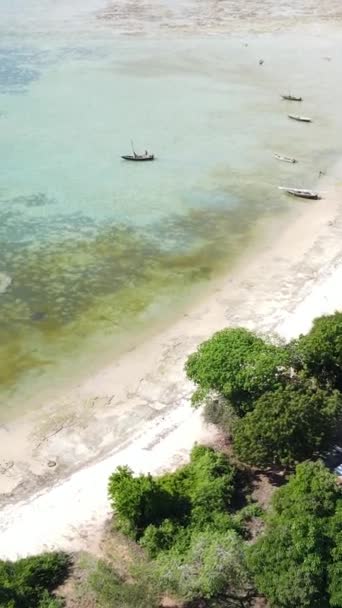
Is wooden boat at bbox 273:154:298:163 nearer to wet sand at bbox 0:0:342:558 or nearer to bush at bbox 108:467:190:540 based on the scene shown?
wet sand at bbox 0:0:342:558

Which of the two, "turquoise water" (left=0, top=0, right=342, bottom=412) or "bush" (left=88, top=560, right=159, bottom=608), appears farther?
"turquoise water" (left=0, top=0, right=342, bottom=412)

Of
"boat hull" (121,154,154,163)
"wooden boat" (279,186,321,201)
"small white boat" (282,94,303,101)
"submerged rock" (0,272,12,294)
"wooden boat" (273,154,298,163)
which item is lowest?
"submerged rock" (0,272,12,294)

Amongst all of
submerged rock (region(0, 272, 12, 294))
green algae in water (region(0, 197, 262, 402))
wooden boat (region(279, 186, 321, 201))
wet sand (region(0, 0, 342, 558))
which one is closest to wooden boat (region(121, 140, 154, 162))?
green algae in water (region(0, 197, 262, 402))

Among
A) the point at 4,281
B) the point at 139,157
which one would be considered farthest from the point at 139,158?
the point at 4,281

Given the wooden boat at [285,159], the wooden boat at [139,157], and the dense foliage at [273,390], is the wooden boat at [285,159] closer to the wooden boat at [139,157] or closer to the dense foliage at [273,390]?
the wooden boat at [139,157]

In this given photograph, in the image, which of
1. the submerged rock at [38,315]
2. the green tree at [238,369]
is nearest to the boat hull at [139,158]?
the submerged rock at [38,315]

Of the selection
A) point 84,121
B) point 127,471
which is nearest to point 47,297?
point 127,471
